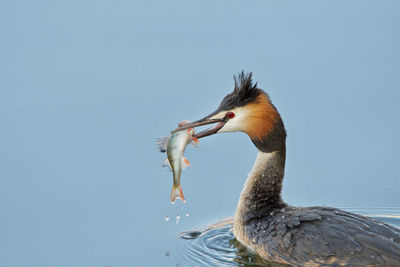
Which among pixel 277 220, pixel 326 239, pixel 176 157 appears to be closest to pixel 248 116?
pixel 176 157

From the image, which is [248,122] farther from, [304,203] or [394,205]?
[394,205]

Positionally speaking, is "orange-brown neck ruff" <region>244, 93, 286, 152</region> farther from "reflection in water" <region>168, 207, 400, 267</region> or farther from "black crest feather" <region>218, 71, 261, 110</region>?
"reflection in water" <region>168, 207, 400, 267</region>

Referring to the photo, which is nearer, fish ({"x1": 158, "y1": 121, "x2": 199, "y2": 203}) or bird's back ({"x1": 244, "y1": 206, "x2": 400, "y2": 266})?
bird's back ({"x1": 244, "y1": 206, "x2": 400, "y2": 266})

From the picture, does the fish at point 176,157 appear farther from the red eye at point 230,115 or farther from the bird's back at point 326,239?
the bird's back at point 326,239

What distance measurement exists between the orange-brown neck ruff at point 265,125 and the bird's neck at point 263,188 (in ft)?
0.33

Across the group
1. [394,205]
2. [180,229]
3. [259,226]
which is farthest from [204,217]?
[394,205]

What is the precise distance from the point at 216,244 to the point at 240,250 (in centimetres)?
27

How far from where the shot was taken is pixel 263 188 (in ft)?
24.2

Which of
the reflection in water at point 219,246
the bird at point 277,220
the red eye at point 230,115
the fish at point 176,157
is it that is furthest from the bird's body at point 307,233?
the fish at point 176,157

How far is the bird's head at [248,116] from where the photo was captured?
23.1 feet

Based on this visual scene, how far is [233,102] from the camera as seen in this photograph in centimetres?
707

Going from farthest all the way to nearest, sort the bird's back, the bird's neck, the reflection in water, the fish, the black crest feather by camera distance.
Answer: the bird's neck < the black crest feather < the reflection in water < the fish < the bird's back

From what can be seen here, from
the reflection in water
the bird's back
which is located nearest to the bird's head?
the bird's back

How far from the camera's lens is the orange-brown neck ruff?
713cm
